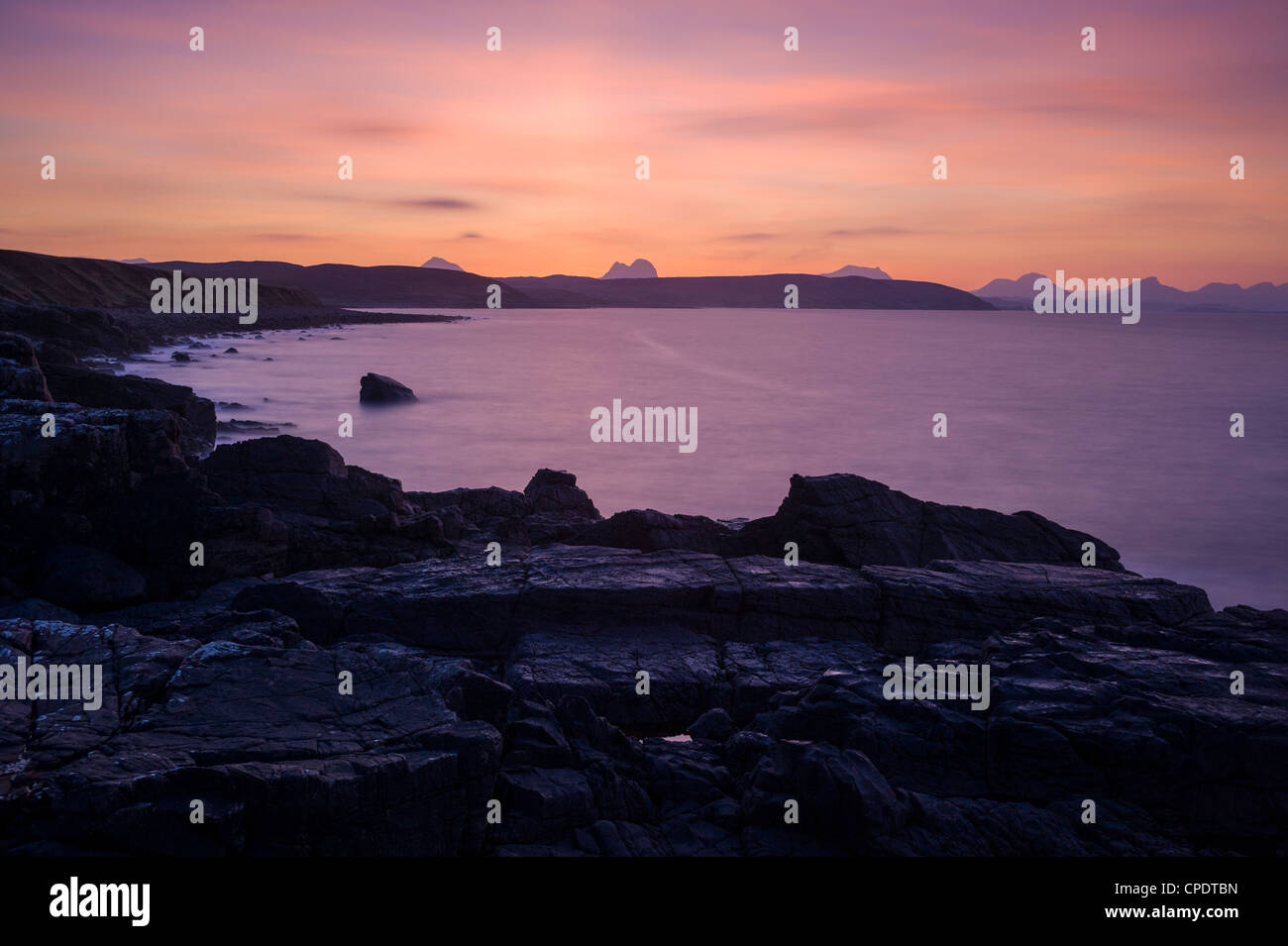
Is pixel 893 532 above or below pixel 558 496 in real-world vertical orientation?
Result: below

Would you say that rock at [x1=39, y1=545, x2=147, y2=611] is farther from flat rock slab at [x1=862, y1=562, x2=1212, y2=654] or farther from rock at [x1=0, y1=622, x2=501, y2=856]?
flat rock slab at [x1=862, y1=562, x2=1212, y2=654]

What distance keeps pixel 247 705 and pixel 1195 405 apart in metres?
55.5

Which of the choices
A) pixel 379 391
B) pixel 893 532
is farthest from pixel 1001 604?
pixel 379 391

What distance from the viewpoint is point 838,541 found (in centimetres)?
1524

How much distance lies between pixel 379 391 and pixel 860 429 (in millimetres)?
22768

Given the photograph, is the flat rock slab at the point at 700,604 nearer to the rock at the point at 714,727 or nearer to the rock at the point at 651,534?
the rock at the point at 714,727

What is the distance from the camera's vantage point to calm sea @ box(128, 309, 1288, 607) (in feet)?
82.9

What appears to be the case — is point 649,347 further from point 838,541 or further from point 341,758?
point 341,758

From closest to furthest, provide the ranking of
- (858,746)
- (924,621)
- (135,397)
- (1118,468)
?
(858,746) < (924,621) < (135,397) < (1118,468)

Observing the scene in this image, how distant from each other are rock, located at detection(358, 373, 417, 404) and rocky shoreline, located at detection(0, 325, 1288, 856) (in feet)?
91.3

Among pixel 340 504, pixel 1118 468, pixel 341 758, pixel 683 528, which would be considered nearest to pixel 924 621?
pixel 683 528

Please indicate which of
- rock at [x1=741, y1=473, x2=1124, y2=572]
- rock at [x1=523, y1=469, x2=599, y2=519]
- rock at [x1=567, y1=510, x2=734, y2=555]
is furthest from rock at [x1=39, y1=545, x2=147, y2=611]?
rock at [x1=741, y1=473, x2=1124, y2=572]

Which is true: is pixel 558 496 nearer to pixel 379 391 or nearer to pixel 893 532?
pixel 893 532

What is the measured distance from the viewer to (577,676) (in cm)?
1054
